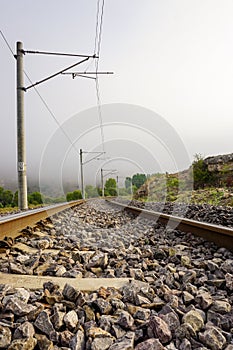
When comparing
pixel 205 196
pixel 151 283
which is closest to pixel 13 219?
pixel 151 283

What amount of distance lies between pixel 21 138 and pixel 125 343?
24.6 ft

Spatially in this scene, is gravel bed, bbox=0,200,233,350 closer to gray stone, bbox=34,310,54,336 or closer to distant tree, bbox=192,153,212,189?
gray stone, bbox=34,310,54,336

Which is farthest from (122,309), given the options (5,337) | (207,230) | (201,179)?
(201,179)

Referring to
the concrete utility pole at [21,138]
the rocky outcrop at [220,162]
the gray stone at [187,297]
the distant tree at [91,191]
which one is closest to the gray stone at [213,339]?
the gray stone at [187,297]

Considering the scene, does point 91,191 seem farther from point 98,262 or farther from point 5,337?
point 5,337

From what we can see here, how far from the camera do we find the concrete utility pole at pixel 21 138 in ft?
25.6

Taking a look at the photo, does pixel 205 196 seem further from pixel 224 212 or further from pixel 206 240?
pixel 206 240

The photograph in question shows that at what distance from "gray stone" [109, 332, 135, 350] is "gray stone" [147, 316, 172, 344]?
9 cm

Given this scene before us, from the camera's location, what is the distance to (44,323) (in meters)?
1.30

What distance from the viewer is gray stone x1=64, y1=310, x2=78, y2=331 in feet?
4.33

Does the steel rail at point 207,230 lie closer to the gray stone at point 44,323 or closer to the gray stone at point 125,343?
the gray stone at point 125,343

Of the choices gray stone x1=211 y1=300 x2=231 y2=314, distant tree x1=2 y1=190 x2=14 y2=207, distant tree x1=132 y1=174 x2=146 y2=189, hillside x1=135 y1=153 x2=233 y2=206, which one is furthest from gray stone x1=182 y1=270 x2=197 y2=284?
distant tree x1=132 y1=174 x2=146 y2=189

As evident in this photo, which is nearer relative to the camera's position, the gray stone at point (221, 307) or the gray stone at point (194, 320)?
the gray stone at point (194, 320)

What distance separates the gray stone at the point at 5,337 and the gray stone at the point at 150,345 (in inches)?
20.7
